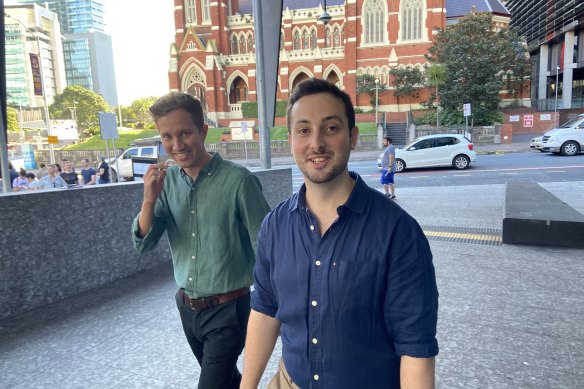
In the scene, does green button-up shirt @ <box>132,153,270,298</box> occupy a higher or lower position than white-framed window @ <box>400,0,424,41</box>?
lower

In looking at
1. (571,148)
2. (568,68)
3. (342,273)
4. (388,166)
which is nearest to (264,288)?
(342,273)

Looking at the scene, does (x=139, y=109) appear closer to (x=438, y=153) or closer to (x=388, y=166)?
(x=438, y=153)

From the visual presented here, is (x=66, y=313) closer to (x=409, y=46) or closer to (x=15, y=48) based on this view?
(x=15, y=48)

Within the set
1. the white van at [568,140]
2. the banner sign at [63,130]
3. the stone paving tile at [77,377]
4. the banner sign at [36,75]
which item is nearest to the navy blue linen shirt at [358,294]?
the stone paving tile at [77,377]

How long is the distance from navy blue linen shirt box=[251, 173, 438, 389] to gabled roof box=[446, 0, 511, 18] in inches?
1987

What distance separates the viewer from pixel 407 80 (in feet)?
127

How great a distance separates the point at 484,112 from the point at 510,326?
32.3 meters

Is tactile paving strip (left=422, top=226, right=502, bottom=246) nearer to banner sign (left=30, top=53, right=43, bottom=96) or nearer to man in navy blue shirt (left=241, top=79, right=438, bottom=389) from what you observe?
man in navy blue shirt (left=241, top=79, right=438, bottom=389)

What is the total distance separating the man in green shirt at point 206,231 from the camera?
82.4 inches

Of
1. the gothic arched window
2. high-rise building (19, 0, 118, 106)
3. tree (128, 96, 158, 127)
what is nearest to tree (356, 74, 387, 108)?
the gothic arched window

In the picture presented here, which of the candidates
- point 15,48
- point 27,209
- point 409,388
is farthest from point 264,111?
point 15,48

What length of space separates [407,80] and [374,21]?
8780mm

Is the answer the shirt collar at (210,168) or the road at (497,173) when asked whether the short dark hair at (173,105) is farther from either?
the road at (497,173)

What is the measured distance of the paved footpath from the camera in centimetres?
309
